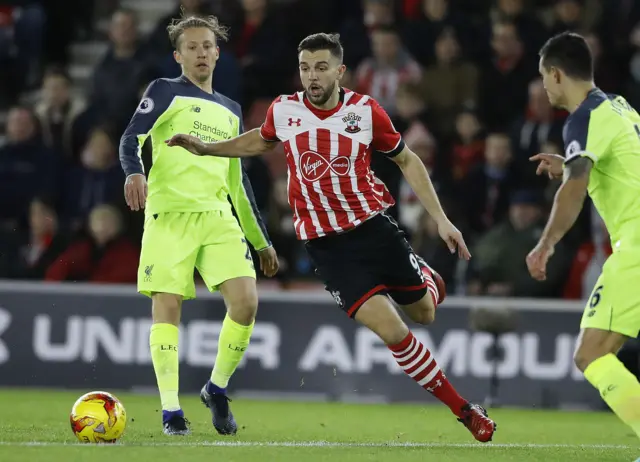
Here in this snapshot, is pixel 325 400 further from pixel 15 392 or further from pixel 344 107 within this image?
pixel 344 107

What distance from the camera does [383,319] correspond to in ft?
23.1

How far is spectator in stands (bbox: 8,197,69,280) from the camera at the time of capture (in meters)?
12.1

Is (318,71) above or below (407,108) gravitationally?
above

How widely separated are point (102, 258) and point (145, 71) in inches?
99.9

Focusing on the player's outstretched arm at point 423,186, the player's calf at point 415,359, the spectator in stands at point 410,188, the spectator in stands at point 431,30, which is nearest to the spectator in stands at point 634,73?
the spectator in stands at point 431,30

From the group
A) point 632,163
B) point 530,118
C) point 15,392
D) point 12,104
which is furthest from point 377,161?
point 632,163

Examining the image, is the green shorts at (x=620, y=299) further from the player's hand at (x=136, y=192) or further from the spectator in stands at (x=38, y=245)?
the spectator in stands at (x=38, y=245)

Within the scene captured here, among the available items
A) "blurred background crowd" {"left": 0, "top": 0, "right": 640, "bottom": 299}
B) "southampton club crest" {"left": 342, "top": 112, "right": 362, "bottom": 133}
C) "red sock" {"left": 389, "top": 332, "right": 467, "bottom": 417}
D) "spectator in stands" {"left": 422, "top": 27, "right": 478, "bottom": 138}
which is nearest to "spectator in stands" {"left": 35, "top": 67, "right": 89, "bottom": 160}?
"blurred background crowd" {"left": 0, "top": 0, "right": 640, "bottom": 299}

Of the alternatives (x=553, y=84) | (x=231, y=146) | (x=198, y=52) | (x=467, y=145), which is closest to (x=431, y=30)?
(x=467, y=145)

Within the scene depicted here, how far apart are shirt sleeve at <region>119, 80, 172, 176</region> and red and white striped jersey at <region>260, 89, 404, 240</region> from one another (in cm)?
72

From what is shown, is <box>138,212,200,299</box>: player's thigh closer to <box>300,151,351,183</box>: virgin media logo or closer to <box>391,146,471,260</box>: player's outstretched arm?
<box>300,151,351,183</box>: virgin media logo

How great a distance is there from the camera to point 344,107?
23.7 ft

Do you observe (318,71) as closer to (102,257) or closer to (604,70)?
(102,257)

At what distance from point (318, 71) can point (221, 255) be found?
4.24 feet
